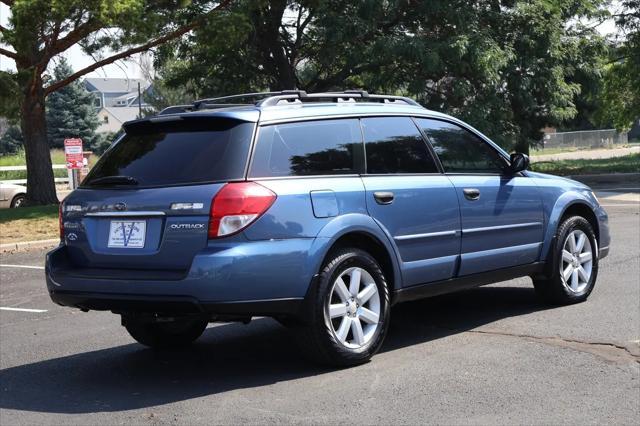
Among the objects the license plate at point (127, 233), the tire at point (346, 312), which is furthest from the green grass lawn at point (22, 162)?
the tire at point (346, 312)

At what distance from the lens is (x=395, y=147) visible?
6.32 m

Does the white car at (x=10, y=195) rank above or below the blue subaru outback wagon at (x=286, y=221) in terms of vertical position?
below

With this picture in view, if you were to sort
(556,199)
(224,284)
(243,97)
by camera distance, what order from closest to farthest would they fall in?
(224,284), (243,97), (556,199)

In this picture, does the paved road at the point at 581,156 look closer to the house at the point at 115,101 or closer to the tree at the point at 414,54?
the tree at the point at 414,54

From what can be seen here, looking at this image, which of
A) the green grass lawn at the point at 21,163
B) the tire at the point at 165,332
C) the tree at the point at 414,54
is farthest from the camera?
the green grass lawn at the point at 21,163

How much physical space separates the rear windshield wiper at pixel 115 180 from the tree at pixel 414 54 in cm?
1585

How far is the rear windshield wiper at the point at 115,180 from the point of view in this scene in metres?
5.60

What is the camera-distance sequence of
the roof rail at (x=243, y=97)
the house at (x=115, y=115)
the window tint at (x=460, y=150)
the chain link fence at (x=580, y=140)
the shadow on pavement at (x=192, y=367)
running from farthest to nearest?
1. the house at (x=115, y=115)
2. the chain link fence at (x=580, y=140)
3. the window tint at (x=460, y=150)
4. the roof rail at (x=243, y=97)
5. the shadow on pavement at (x=192, y=367)

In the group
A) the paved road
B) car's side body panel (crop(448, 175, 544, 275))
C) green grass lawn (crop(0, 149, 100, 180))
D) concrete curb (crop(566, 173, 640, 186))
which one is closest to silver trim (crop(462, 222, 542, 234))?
car's side body panel (crop(448, 175, 544, 275))

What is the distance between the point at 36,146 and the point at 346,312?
17445 millimetres

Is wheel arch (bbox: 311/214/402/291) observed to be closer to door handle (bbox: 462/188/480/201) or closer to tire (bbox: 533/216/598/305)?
door handle (bbox: 462/188/480/201)

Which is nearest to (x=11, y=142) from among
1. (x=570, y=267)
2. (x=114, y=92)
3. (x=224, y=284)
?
(x=114, y=92)

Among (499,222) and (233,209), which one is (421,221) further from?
(233,209)

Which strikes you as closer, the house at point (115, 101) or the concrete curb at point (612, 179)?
the concrete curb at point (612, 179)
